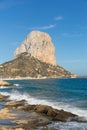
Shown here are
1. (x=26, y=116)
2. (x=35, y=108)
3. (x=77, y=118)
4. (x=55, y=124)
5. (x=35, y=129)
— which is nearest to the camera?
(x=35, y=129)

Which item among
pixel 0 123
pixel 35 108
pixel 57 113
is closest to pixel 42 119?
pixel 57 113

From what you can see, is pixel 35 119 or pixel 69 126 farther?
pixel 35 119

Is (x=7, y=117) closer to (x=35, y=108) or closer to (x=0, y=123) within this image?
(x=0, y=123)

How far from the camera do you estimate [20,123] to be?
115 ft

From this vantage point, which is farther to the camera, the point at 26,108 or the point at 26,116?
the point at 26,108

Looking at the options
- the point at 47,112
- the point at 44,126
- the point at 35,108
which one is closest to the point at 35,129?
the point at 44,126

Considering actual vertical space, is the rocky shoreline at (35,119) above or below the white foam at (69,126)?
above

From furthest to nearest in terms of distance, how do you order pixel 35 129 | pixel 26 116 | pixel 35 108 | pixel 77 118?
pixel 35 108 → pixel 26 116 → pixel 77 118 → pixel 35 129

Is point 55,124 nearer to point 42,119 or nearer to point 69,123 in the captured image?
point 69,123

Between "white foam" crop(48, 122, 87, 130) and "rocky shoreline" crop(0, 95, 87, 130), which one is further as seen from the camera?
"rocky shoreline" crop(0, 95, 87, 130)

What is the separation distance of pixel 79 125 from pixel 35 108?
15.0 metres

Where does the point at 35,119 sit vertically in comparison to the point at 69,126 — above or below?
above

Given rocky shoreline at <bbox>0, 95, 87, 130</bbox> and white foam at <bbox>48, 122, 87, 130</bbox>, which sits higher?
rocky shoreline at <bbox>0, 95, 87, 130</bbox>

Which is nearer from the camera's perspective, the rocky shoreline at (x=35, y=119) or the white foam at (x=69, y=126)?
the white foam at (x=69, y=126)
